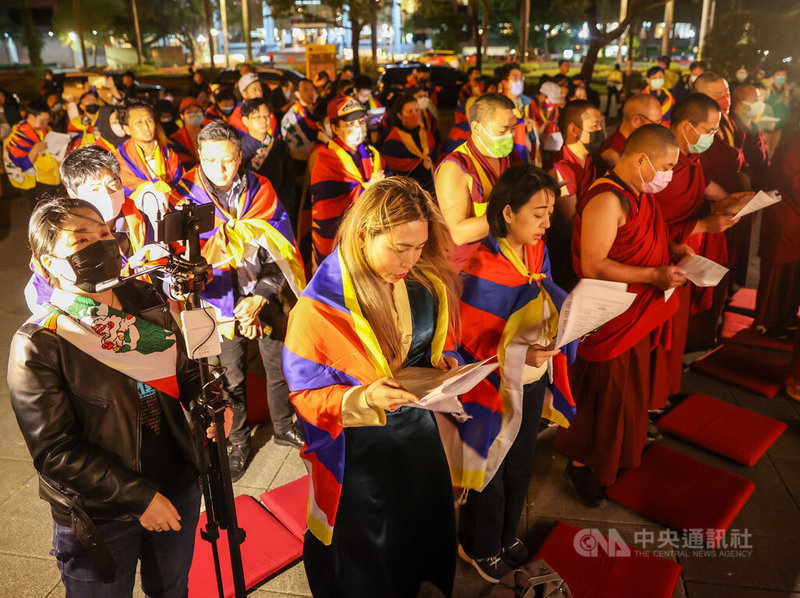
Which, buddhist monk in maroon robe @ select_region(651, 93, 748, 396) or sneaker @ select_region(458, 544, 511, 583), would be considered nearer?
sneaker @ select_region(458, 544, 511, 583)

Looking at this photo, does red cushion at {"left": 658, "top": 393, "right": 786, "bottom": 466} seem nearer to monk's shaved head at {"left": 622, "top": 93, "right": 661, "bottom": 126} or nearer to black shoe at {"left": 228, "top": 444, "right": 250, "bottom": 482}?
monk's shaved head at {"left": 622, "top": 93, "right": 661, "bottom": 126}

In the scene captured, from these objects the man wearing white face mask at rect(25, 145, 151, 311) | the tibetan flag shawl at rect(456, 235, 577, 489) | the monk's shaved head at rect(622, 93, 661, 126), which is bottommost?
the tibetan flag shawl at rect(456, 235, 577, 489)

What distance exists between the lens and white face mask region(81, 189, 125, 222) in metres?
2.90

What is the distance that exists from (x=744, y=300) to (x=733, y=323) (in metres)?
0.64

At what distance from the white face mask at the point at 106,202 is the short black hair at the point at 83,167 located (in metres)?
0.08

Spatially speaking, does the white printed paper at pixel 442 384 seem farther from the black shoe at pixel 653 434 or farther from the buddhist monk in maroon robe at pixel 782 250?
the buddhist monk in maroon robe at pixel 782 250

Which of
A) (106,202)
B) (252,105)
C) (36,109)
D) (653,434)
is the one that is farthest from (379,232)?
(36,109)

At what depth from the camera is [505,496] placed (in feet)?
9.37

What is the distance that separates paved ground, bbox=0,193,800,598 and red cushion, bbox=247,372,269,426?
0.17m

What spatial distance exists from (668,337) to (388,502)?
2.17 meters

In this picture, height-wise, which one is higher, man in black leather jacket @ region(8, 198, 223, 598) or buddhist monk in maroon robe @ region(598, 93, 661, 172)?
buddhist monk in maroon robe @ region(598, 93, 661, 172)

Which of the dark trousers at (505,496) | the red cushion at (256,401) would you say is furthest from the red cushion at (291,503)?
the dark trousers at (505,496)

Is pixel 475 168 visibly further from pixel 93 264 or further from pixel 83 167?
pixel 93 264

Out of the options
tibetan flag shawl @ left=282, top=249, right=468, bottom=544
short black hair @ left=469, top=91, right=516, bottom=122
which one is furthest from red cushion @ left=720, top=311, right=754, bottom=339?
tibetan flag shawl @ left=282, top=249, right=468, bottom=544
